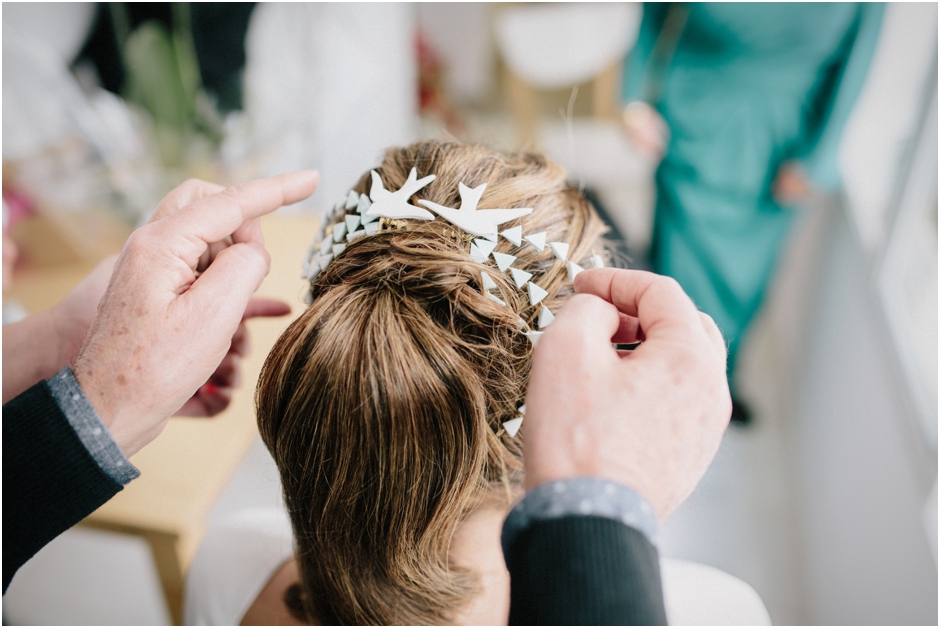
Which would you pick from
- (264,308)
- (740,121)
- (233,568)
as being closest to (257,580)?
(233,568)

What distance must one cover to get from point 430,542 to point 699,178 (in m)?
1.15

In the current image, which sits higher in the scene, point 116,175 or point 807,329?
point 116,175

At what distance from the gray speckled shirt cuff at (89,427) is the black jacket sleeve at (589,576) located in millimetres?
326

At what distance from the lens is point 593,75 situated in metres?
2.40

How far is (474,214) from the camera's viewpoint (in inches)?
20.9

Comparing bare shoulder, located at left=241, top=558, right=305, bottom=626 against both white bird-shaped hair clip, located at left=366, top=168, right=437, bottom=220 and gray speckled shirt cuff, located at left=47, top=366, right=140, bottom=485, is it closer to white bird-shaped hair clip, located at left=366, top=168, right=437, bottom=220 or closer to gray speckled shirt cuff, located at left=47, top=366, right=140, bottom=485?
gray speckled shirt cuff, located at left=47, top=366, right=140, bottom=485

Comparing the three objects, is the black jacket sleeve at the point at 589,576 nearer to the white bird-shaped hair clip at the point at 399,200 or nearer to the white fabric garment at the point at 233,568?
the white bird-shaped hair clip at the point at 399,200

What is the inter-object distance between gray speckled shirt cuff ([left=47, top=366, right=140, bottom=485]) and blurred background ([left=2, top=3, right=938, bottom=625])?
0.65ft

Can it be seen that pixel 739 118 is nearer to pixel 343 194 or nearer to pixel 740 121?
pixel 740 121

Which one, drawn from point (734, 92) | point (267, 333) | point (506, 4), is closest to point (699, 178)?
point (734, 92)

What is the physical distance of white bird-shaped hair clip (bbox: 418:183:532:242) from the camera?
523 mm

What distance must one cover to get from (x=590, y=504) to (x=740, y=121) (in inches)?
48.8

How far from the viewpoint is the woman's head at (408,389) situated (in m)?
0.47

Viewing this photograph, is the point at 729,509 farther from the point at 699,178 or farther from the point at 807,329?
the point at 699,178
